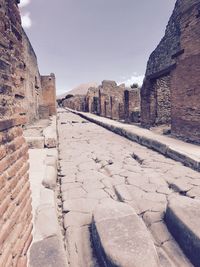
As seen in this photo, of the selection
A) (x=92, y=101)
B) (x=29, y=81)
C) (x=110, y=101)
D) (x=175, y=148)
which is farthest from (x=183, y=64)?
(x=92, y=101)

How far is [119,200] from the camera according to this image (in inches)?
106

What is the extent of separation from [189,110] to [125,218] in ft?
16.6

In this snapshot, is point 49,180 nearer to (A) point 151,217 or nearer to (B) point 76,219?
(B) point 76,219

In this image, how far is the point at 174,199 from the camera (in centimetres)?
230

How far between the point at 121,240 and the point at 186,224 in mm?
601

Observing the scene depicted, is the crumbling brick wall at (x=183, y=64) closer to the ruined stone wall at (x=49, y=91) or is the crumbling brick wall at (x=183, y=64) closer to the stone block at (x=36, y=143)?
the stone block at (x=36, y=143)

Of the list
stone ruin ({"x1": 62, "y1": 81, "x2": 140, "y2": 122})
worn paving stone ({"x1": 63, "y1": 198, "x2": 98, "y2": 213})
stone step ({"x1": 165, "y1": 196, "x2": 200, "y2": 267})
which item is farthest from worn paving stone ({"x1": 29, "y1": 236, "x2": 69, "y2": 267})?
stone ruin ({"x1": 62, "y1": 81, "x2": 140, "y2": 122})

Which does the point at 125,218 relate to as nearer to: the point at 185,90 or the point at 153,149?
the point at 153,149

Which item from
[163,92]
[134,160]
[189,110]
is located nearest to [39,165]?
[134,160]

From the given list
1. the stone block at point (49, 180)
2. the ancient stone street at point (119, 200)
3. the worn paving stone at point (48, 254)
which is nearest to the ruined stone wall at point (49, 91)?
the ancient stone street at point (119, 200)

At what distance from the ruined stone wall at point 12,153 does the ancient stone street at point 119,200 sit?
1.84 feet

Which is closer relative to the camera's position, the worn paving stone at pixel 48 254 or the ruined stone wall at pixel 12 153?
the ruined stone wall at pixel 12 153

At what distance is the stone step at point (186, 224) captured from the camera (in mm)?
1645

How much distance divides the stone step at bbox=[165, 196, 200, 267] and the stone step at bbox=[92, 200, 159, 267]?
325 mm
